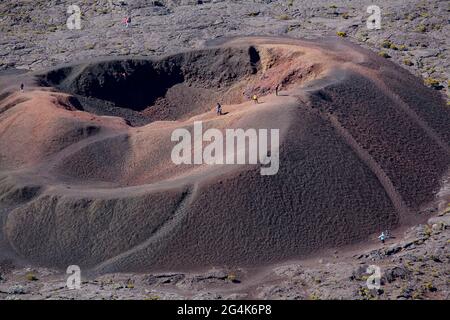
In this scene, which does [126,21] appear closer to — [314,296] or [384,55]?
[384,55]

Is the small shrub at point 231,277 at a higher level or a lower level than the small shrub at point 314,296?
lower

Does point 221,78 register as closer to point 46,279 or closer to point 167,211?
point 167,211

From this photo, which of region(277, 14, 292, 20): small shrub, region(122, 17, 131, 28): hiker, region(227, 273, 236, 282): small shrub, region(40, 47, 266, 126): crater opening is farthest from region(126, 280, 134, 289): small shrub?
region(277, 14, 292, 20): small shrub

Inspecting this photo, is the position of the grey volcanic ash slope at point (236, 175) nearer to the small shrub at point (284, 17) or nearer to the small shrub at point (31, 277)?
the small shrub at point (31, 277)

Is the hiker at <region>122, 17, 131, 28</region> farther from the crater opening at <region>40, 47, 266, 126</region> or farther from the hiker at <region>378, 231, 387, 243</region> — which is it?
the hiker at <region>378, 231, 387, 243</region>

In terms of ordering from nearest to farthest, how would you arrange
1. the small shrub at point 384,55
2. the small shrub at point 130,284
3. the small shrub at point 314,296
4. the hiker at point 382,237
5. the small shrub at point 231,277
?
the small shrub at point 314,296 < the small shrub at point 130,284 < the small shrub at point 231,277 < the hiker at point 382,237 < the small shrub at point 384,55

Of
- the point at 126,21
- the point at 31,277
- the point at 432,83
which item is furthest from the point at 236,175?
the point at 126,21

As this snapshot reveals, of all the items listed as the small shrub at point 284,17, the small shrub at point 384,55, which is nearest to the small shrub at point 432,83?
the small shrub at point 384,55

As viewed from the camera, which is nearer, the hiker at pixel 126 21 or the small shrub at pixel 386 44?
the small shrub at pixel 386 44
